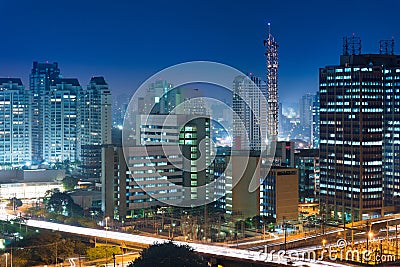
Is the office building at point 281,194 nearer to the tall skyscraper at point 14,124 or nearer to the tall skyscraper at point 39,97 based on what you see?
the tall skyscraper at point 14,124

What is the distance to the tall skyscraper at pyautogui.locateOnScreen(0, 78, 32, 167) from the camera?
21.8m

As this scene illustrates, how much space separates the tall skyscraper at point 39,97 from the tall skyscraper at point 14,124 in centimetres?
19

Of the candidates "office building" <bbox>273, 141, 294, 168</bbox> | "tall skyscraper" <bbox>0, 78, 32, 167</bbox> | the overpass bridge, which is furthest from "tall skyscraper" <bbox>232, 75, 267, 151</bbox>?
the overpass bridge

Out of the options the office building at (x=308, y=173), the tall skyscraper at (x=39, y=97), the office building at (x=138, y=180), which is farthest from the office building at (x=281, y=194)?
the tall skyscraper at (x=39, y=97)

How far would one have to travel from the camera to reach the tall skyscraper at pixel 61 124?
21.9 m

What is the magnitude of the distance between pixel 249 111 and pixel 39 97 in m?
7.63

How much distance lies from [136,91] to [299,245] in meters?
10.9

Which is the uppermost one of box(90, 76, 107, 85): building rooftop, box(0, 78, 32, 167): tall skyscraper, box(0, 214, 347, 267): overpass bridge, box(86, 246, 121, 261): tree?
box(90, 76, 107, 85): building rooftop

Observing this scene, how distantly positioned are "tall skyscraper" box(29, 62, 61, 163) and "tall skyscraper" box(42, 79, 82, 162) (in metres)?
0.19

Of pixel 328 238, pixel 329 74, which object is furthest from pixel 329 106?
pixel 328 238

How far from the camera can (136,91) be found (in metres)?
19.2

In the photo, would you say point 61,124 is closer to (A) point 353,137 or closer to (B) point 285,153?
(B) point 285,153

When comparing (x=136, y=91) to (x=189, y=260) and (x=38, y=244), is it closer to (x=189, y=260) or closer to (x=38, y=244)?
(x=38, y=244)

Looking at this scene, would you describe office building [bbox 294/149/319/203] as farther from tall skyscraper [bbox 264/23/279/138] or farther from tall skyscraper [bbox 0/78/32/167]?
tall skyscraper [bbox 0/78/32/167]
